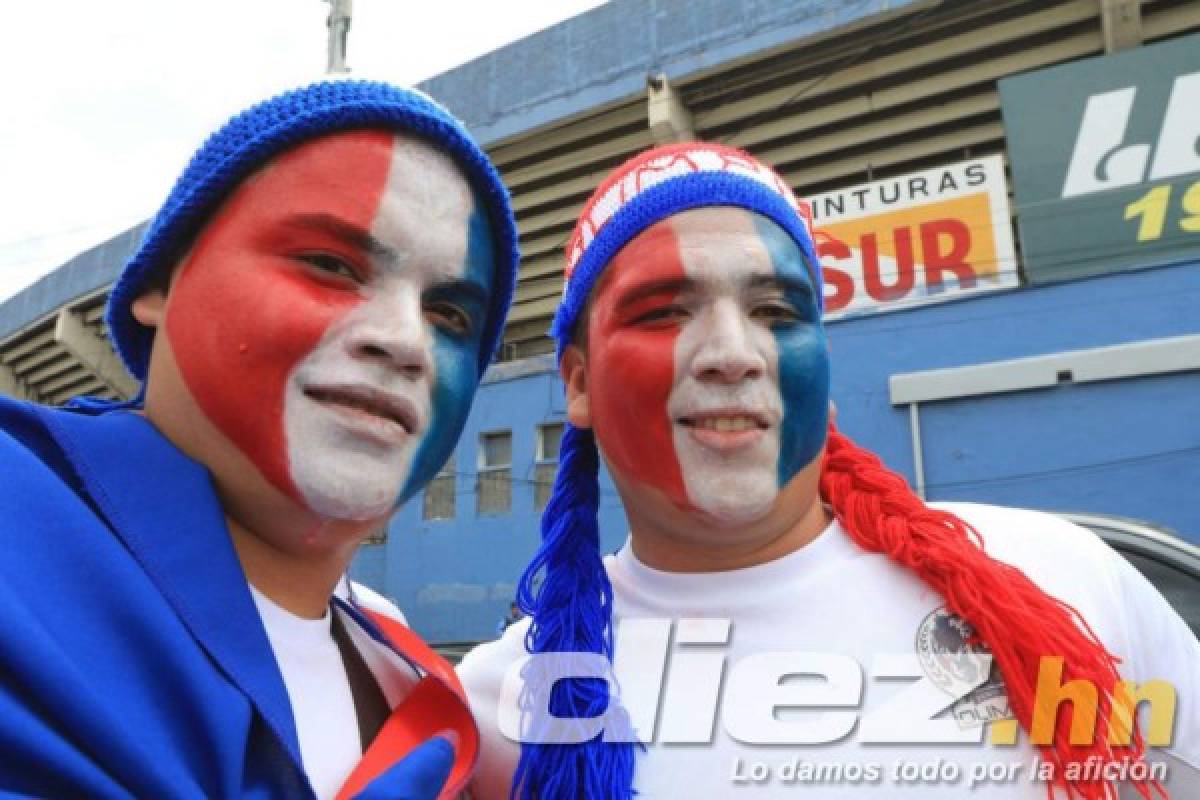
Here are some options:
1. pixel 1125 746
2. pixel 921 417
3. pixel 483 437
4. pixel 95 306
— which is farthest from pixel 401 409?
pixel 95 306

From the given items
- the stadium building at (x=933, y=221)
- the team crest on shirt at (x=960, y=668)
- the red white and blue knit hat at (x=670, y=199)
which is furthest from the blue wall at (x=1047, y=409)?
the team crest on shirt at (x=960, y=668)

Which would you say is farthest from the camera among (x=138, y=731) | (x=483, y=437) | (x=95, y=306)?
(x=95, y=306)

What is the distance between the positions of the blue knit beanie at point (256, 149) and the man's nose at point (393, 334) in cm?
27

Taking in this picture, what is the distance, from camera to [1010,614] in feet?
4.10

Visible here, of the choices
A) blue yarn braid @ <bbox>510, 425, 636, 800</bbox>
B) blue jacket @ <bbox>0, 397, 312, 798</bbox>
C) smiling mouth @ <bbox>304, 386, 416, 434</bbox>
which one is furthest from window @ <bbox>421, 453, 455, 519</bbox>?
blue jacket @ <bbox>0, 397, 312, 798</bbox>

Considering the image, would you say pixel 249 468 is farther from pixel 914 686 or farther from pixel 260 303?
pixel 914 686

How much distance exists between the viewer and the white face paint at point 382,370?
3.65ft

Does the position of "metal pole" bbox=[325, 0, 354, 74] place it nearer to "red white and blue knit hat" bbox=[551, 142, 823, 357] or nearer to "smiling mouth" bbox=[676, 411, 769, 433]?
"red white and blue knit hat" bbox=[551, 142, 823, 357]

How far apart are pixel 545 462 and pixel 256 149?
8750mm

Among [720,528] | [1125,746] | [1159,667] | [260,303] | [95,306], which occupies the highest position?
[95,306]

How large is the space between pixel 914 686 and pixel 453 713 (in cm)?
73

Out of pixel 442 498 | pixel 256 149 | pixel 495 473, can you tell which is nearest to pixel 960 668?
pixel 256 149

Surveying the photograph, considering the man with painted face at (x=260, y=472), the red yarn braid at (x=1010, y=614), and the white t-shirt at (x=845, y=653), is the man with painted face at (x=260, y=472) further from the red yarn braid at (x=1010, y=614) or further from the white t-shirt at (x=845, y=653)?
the red yarn braid at (x=1010, y=614)

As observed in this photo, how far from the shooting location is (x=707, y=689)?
52.2 inches
